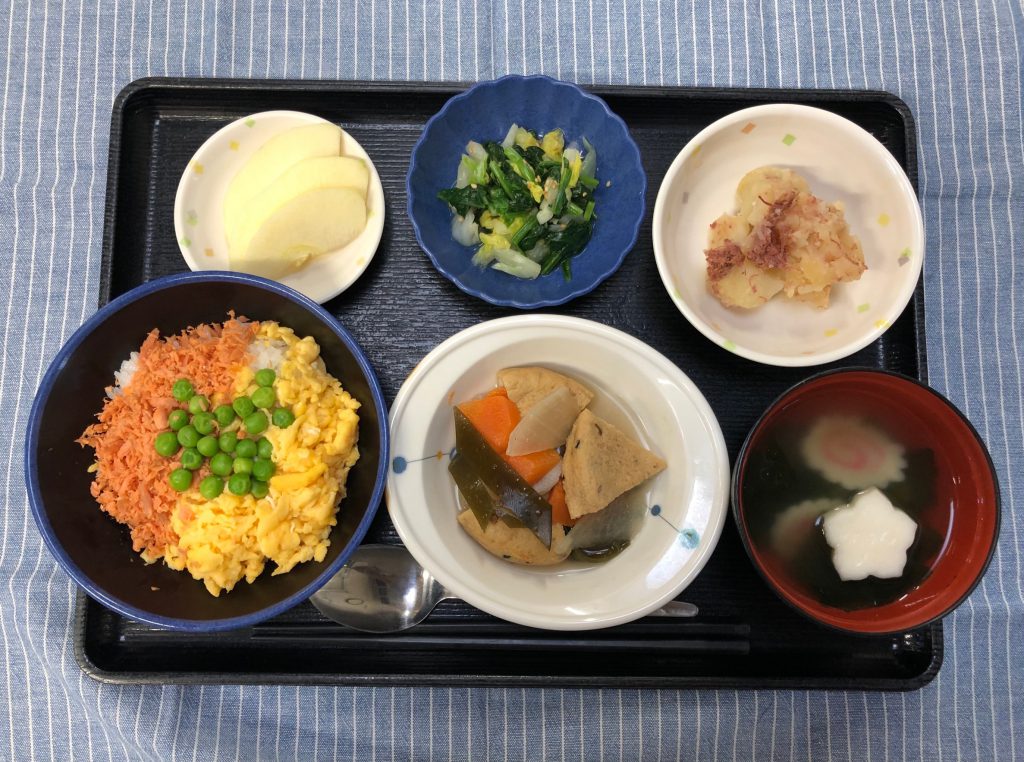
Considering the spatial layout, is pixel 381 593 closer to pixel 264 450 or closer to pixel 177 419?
pixel 264 450

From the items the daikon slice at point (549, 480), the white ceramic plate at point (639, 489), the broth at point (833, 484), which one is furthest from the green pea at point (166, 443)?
the broth at point (833, 484)

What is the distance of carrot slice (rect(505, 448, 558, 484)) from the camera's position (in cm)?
174

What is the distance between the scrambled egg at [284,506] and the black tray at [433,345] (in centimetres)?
31

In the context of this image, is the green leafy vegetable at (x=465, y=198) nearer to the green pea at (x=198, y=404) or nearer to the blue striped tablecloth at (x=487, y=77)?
the blue striped tablecloth at (x=487, y=77)

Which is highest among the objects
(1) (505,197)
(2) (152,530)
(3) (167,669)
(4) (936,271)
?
(1) (505,197)

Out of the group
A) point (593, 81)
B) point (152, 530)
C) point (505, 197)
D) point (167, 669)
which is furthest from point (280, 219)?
point (167, 669)

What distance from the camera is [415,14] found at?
2236mm

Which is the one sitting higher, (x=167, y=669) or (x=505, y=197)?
(x=505, y=197)

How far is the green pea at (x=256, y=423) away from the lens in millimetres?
1611

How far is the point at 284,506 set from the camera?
5.19ft

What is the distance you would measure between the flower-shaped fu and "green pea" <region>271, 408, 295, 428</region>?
4.68 feet

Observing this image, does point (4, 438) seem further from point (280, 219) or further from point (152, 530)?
point (280, 219)

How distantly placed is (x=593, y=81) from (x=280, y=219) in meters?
1.15

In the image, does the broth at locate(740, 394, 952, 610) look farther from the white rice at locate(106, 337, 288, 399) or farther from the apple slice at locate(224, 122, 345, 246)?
the apple slice at locate(224, 122, 345, 246)
